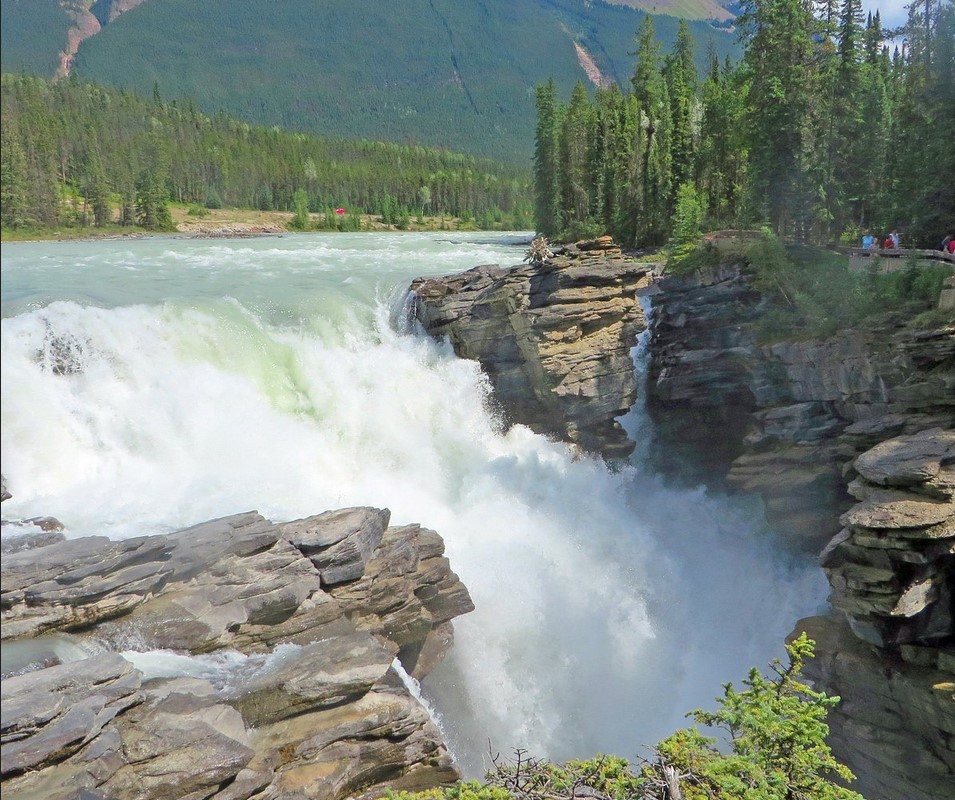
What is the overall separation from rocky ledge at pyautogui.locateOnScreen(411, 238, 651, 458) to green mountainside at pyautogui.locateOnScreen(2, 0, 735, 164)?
940 cm

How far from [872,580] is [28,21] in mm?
16102

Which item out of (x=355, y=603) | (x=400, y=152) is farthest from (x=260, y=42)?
(x=400, y=152)

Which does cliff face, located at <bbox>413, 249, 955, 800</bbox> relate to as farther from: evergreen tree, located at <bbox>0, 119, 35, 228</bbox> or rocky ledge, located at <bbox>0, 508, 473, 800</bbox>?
evergreen tree, located at <bbox>0, 119, 35, 228</bbox>

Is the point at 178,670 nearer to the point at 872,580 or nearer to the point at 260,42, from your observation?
the point at 872,580

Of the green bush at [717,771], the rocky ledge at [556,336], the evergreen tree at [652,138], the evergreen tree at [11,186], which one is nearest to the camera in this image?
the evergreen tree at [11,186]

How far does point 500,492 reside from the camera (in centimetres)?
2333

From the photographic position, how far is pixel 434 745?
12.6 meters

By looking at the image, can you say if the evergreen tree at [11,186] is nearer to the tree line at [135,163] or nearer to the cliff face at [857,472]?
the tree line at [135,163]

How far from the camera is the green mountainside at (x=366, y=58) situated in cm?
869

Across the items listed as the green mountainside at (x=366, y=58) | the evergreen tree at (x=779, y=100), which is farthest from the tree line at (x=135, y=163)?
the evergreen tree at (x=779, y=100)

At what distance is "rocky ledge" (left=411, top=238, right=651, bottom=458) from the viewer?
25359 millimetres

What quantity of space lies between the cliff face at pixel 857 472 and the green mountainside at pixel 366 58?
14406mm

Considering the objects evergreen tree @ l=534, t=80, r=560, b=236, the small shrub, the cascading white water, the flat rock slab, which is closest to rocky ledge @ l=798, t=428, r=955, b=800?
the flat rock slab

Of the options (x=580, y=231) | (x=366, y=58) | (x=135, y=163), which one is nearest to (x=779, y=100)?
(x=135, y=163)
